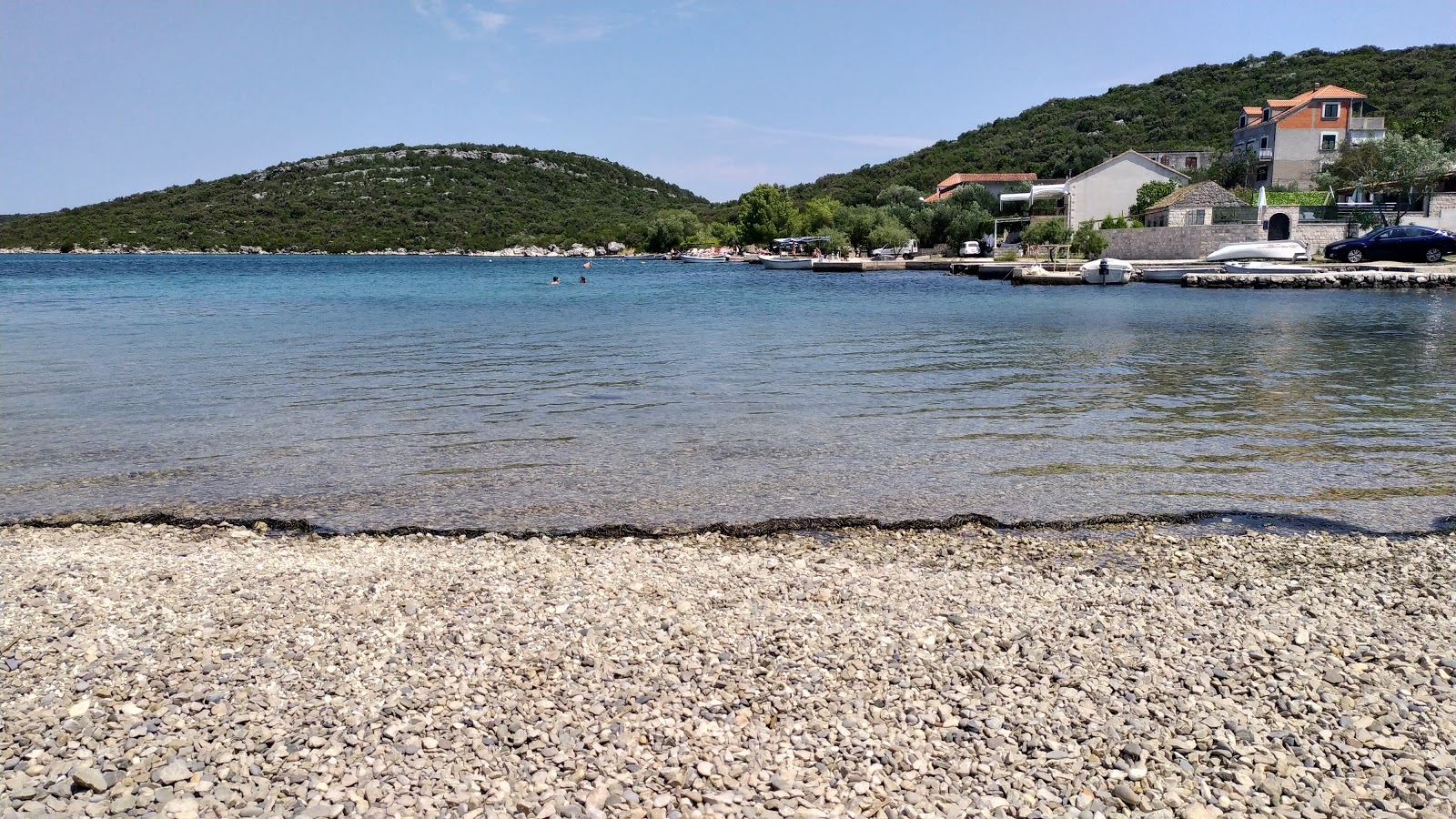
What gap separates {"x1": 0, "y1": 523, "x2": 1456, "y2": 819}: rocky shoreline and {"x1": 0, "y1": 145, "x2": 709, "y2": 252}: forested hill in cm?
14749

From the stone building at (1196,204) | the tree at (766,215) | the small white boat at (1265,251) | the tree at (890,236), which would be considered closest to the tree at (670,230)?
the tree at (766,215)

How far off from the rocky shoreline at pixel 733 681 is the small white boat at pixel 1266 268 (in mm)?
46279

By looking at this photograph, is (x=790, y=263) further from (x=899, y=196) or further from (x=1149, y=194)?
(x=899, y=196)

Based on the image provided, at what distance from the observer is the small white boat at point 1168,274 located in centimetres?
4759

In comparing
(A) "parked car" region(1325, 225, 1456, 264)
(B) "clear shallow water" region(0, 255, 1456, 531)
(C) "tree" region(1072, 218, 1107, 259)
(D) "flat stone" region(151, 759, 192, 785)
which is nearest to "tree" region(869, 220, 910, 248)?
(C) "tree" region(1072, 218, 1107, 259)

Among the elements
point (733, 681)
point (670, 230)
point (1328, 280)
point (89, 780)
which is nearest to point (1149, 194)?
point (1328, 280)

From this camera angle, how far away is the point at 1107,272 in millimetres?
47906

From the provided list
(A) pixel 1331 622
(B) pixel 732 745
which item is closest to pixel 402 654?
(B) pixel 732 745

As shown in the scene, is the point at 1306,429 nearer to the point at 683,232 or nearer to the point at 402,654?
the point at 402,654

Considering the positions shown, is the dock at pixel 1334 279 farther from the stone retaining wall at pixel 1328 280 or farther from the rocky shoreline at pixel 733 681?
the rocky shoreline at pixel 733 681

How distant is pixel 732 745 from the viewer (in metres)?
4.16

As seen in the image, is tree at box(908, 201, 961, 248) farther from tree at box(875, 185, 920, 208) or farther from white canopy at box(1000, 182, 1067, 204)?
tree at box(875, 185, 920, 208)

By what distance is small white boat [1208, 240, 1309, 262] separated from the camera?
4953 centimetres

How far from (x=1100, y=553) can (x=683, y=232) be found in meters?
139
